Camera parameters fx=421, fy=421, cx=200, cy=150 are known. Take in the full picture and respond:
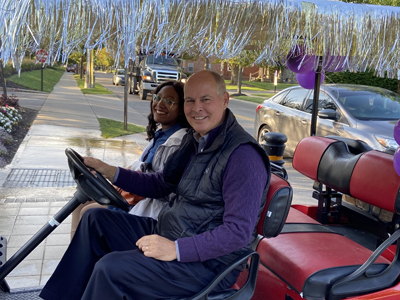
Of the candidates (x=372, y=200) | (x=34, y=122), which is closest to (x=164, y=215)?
(x=372, y=200)

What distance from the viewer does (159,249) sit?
190 cm

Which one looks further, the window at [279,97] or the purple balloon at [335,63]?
the window at [279,97]

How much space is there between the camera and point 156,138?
10.3 ft

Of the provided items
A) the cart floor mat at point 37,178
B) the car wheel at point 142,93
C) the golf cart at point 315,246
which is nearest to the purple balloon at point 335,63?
the golf cart at point 315,246

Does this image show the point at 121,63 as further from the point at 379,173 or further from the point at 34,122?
the point at 34,122

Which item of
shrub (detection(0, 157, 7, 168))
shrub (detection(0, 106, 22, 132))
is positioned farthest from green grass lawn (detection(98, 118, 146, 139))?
shrub (detection(0, 157, 7, 168))

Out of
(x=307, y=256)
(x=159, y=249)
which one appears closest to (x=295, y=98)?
(x=307, y=256)

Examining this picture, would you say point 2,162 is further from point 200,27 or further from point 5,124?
point 200,27

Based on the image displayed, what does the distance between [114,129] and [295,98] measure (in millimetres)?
4928

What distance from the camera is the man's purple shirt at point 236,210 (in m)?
1.91

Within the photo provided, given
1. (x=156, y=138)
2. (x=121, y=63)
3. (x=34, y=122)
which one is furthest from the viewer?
(x=34, y=122)

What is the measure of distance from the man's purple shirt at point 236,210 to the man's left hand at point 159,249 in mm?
39

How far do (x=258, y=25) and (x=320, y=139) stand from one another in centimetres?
134

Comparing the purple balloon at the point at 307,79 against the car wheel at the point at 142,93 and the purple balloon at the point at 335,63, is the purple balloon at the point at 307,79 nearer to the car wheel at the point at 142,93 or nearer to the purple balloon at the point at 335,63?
the purple balloon at the point at 335,63
